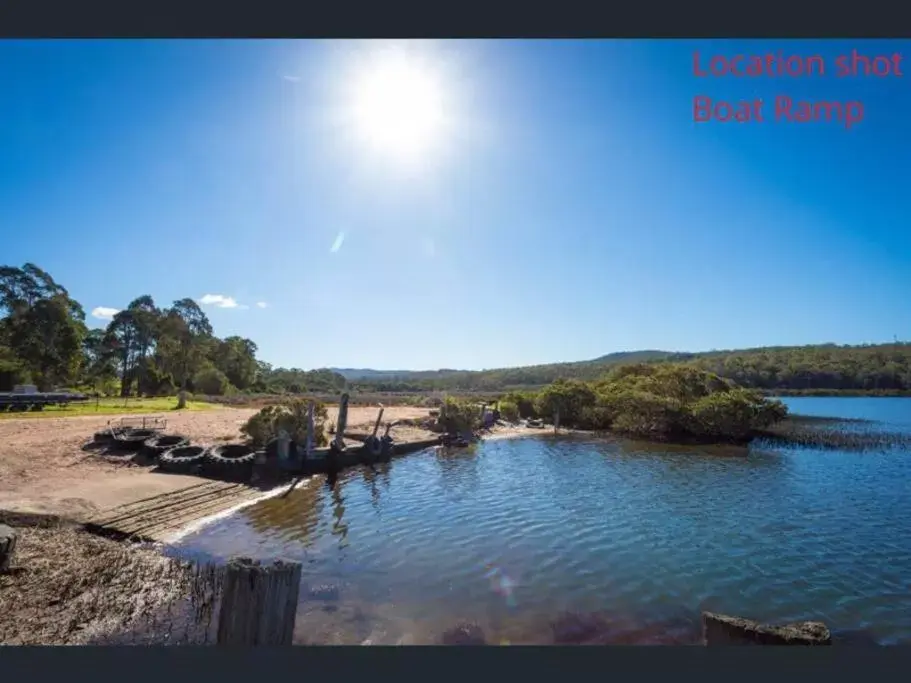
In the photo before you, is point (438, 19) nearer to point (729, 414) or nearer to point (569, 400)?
point (729, 414)

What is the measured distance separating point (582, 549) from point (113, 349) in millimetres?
59365

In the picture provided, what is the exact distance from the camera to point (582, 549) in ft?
40.0

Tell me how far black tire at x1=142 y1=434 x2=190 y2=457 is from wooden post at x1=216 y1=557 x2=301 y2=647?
18564mm

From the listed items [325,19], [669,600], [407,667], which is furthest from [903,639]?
[325,19]

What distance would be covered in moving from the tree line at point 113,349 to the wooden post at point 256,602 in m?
46.5

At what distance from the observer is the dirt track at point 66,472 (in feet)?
43.8

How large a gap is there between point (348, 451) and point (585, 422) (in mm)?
25460

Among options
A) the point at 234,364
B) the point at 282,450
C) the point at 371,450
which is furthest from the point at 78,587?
the point at 234,364

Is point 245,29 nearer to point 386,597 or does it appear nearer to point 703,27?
point 703,27

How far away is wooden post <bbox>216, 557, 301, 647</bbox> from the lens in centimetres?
472

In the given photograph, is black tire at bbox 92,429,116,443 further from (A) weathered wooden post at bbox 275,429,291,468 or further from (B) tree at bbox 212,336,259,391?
(B) tree at bbox 212,336,259,391

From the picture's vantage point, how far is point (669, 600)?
939 cm

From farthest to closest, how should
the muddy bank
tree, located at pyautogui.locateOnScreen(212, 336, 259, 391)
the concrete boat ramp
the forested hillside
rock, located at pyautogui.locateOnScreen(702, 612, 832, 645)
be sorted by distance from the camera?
1. tree, located at pyautogui.locateOnScreen(212, 336, 259, 391)
2. the forested hillside
3. the concrete boat ramp
4. the muddy bank
5. rock, located at pyautogui.locateOnScreen(702, 612, 832, 645)

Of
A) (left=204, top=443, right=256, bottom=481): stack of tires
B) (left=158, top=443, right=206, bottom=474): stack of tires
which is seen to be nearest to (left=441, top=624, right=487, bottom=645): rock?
(left=204, top=443, right=256, bottom=481): stack of tires
